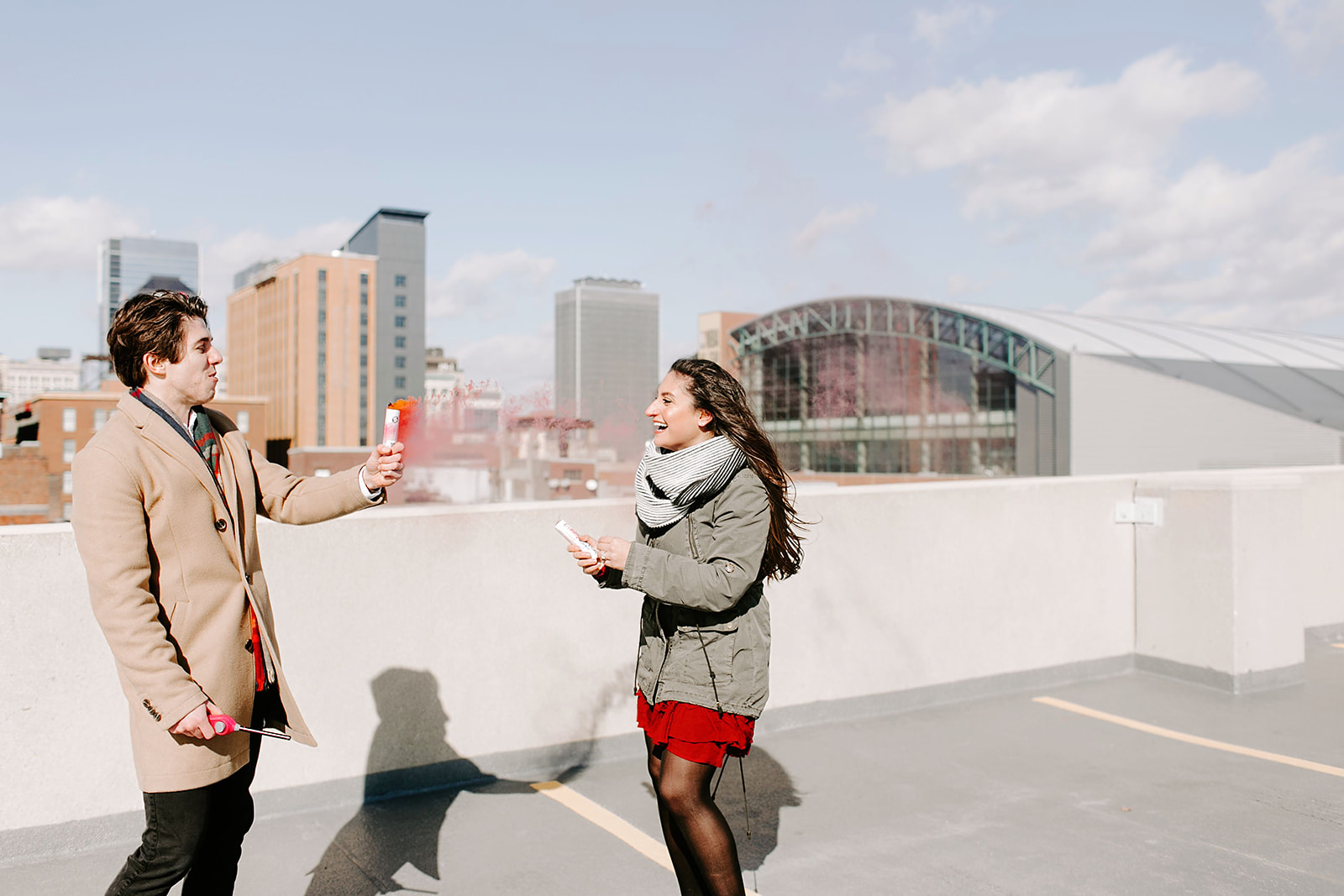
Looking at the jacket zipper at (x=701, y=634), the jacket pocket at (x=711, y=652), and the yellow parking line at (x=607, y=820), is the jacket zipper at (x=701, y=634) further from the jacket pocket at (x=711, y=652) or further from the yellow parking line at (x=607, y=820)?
the yellow parking line at (x=607, y=820)

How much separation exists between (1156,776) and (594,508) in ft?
10.2

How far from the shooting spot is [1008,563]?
242 inches

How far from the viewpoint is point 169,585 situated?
87.9 inches

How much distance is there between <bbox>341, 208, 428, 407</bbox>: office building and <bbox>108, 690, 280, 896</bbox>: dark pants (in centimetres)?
13569

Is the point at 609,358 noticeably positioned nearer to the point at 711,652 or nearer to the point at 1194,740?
the point at 1194,740

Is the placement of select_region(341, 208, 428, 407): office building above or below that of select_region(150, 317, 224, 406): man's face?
above

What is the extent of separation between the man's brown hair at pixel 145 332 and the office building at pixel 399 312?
445ft

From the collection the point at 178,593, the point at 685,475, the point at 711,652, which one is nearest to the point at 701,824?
the point at 711,652

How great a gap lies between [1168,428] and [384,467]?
4041 centimetres

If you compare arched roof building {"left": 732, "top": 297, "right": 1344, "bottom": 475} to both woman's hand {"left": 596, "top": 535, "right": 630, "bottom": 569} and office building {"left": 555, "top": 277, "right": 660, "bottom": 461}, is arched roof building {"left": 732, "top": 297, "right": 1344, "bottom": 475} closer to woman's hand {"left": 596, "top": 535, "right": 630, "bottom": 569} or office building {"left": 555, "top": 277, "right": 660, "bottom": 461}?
office building {"left": 555, "top": 277, "right": 660, "bottom": 461}

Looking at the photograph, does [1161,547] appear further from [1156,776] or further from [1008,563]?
[1156,776]

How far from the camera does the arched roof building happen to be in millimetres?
36688

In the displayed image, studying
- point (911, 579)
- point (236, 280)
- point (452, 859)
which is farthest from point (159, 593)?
point (236, 280)

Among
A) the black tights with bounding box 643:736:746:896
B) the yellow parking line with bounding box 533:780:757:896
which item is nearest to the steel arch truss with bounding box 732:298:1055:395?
the yellow parking line with bounding box 533:780:757:896
